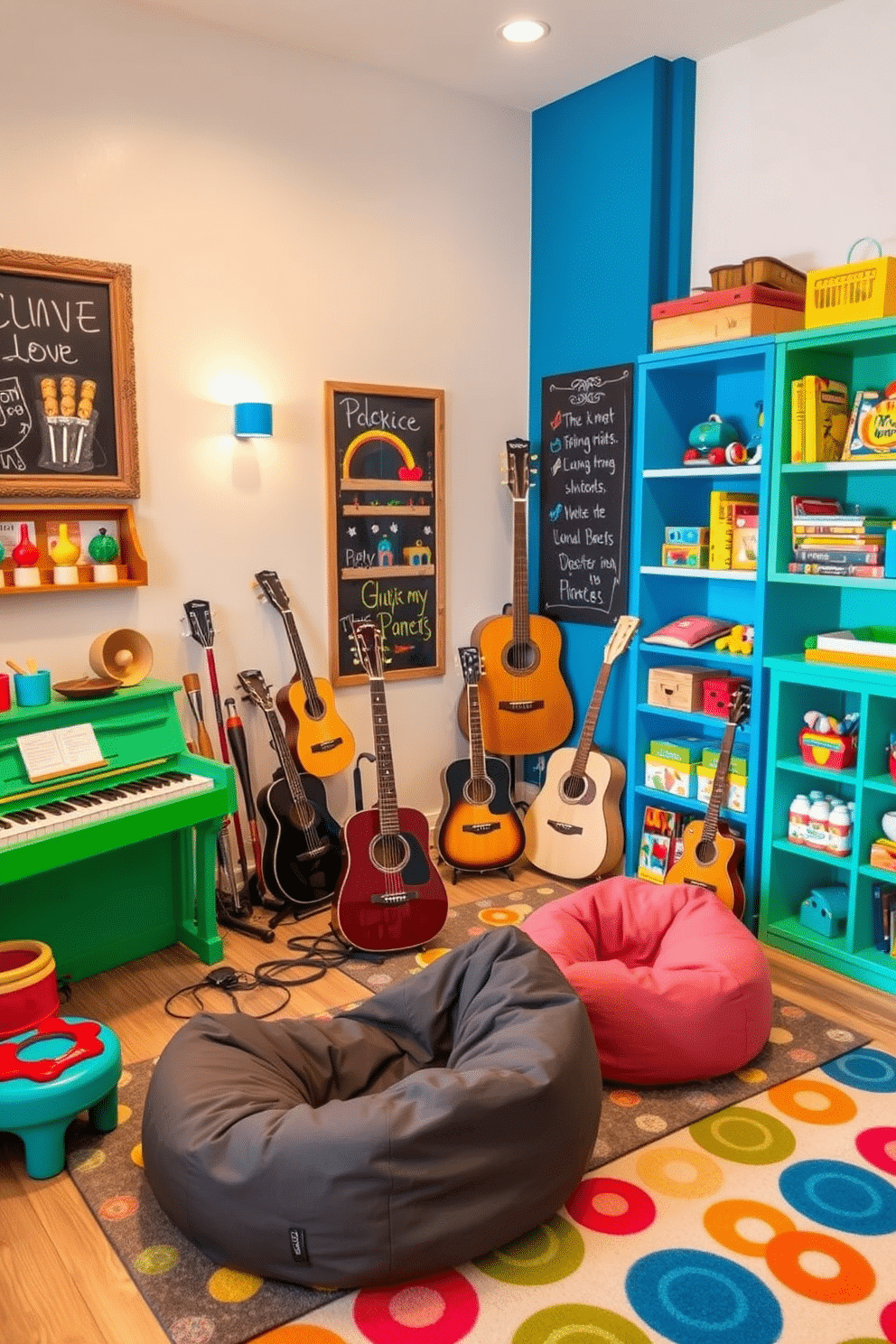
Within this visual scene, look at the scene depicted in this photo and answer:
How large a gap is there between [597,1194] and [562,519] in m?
2.63

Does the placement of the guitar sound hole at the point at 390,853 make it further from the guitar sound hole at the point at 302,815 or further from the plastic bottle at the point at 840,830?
the plastic bottle at the point at 840,830

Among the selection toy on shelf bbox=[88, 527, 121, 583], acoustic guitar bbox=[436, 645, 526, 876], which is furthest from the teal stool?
acoustic guitar bbox=[436, 645, 526, 876]

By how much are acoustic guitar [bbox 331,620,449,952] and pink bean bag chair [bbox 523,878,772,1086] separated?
536 millimetres

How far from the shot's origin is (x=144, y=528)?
11.1 feet

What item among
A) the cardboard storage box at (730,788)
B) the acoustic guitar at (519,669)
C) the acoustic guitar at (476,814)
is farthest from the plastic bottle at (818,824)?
the acoustic guitar at (519,669)

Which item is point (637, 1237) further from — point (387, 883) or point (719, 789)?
point (719, 789)

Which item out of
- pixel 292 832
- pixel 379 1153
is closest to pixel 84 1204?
pixel 379 1153

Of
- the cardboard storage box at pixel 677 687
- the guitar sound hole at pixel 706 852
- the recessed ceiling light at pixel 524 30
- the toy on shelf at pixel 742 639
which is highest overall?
the recessed ceiling light at pixel 524 30

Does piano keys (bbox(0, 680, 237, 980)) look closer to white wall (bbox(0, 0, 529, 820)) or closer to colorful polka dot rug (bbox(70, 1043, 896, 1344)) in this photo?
white wall (bbox(0, 0, 529, 820))

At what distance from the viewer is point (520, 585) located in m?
4.07

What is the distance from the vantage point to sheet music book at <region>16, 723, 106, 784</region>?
9.29 feet

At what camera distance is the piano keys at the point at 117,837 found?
9.04 ft

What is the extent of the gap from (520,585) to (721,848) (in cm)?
129

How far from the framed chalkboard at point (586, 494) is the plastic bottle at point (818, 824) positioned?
3.64ft
